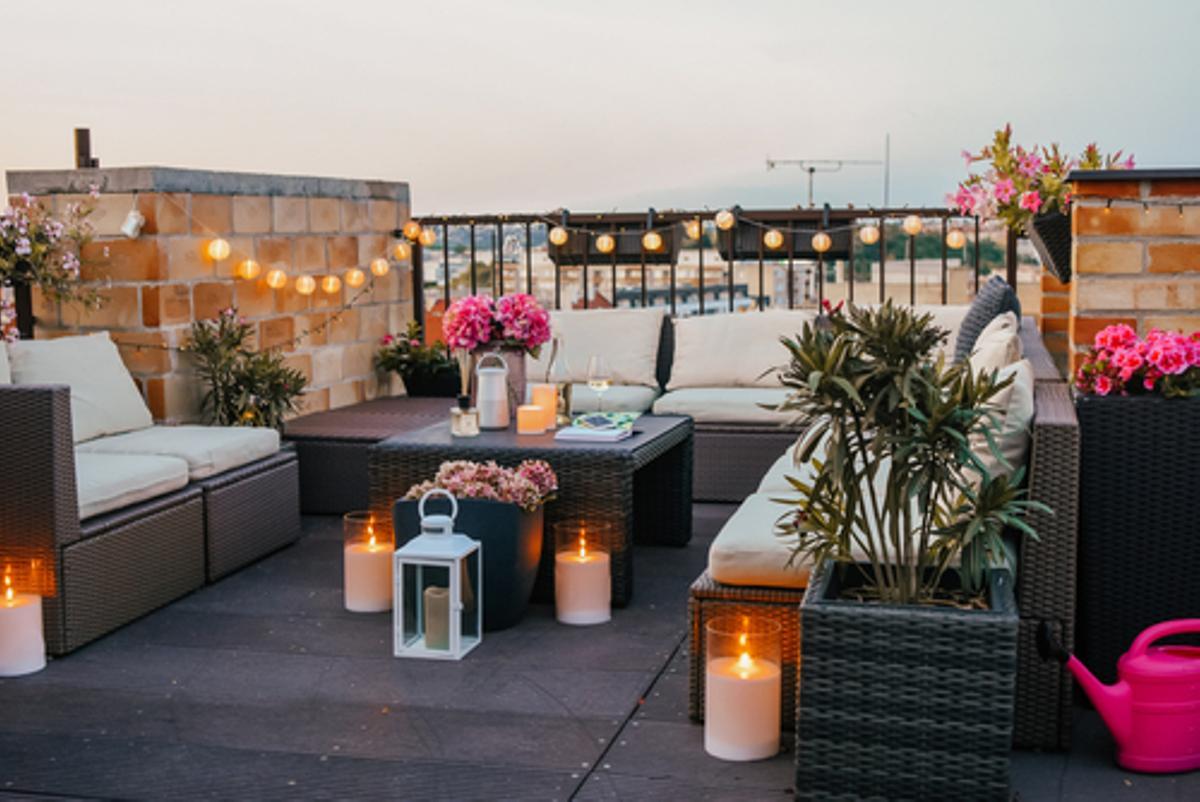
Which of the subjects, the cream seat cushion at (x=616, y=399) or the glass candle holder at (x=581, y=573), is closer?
the glass candle holder at (x=581, y=573)

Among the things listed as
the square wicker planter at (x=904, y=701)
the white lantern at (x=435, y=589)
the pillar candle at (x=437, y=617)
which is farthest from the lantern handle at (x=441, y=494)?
the square wicker planter at (x=904, y=701)

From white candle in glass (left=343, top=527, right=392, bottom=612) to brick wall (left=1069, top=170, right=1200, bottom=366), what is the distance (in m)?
2.21

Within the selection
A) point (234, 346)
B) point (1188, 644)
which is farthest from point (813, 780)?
point (234, 346)

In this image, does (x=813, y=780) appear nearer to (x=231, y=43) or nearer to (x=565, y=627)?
(x=565, y=627)

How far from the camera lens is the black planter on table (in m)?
3.27

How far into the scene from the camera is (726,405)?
19.5ft

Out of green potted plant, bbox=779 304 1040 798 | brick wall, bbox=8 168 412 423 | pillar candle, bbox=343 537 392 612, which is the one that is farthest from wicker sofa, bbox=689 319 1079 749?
brick wall, bbox=8 168 412 423

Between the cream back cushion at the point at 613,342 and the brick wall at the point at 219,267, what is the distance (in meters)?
1.04

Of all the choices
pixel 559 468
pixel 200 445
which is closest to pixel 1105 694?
pixel 559 468

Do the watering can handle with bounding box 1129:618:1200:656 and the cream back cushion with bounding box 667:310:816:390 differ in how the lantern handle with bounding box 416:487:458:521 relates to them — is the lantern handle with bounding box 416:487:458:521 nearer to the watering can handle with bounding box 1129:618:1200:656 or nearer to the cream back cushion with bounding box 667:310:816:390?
the watering can handle with bounding box 1129:618:1200:656

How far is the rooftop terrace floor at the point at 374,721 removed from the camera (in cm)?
298

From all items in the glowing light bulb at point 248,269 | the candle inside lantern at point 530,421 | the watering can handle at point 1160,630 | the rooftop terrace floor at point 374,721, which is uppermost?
the glowing light bulb at point 248,269

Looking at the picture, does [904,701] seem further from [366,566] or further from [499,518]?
[366,566]

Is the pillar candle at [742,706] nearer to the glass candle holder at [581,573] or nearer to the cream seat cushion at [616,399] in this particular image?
the glass candle holder at [581,573]
